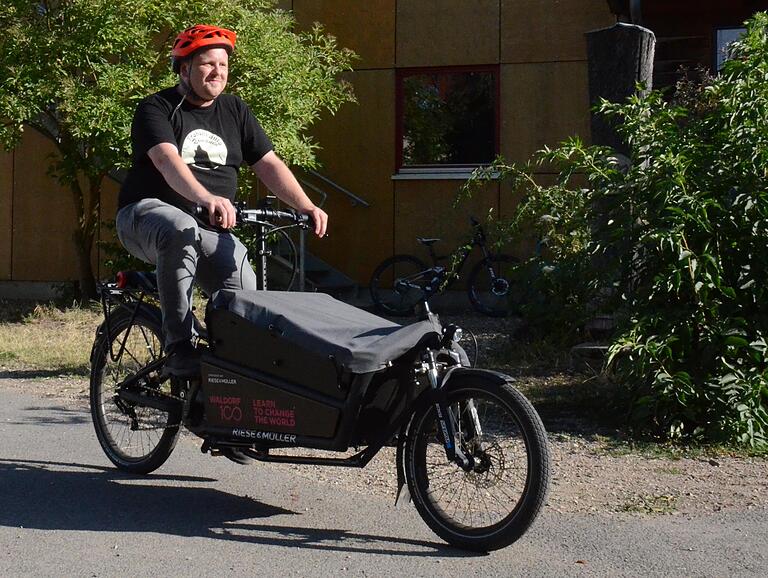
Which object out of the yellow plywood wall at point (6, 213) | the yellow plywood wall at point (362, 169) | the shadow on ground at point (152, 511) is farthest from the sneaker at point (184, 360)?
the yellow plywood wall at point (6, 213)

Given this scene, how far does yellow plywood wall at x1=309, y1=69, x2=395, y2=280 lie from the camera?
16.0 m

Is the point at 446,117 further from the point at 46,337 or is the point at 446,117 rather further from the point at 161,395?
the point at 161,395

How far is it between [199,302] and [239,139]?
7278mm

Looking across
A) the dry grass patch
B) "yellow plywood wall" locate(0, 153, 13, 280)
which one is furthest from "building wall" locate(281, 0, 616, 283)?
"yellow plywood wall" locate(0, 153, 13, 280)

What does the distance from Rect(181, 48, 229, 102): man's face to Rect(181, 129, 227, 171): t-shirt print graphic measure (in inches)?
7.3

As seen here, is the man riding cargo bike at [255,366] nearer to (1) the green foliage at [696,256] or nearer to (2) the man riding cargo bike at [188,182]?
(2) the man riding cargo bike at [188,182]

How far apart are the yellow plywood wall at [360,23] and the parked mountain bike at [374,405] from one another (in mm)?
11103

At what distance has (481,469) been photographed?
4637 millimetres

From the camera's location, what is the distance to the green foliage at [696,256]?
250 inches

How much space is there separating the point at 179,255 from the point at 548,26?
35.8ft

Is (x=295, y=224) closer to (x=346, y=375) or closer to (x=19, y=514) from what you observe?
(x=346, y=375)

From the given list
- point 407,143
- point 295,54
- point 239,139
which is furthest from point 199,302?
point 239,139

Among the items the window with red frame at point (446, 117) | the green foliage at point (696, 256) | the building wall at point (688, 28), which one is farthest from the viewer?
the window with red frame at point (446, 117)

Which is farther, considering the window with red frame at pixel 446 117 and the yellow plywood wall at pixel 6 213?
the yellow plywood wall at pixel 6 213
